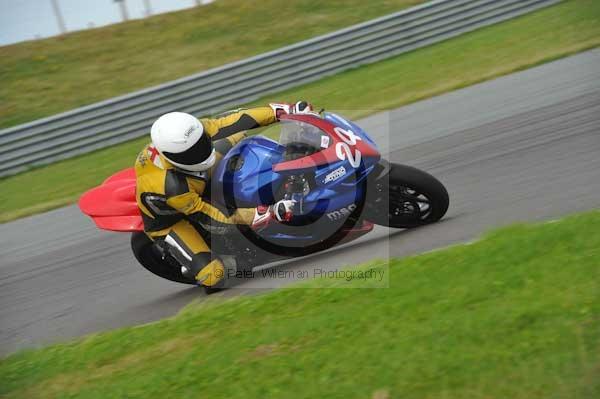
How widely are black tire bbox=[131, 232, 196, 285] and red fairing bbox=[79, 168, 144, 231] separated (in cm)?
27

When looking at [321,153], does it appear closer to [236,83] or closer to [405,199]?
[405,199]

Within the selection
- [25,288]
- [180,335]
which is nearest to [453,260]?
[180,335]

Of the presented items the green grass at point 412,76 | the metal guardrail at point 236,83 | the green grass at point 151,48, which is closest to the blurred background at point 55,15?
the green grass at point 151,48

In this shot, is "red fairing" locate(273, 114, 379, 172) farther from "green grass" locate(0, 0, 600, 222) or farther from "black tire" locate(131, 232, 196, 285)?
"green grass" locate(0, 0, 600, 222)

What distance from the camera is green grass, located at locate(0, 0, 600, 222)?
451 inches

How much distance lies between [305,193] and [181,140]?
98 cm

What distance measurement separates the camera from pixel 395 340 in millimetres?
4199

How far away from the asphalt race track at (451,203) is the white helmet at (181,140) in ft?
3.92

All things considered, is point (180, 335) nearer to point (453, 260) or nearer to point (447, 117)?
point (453, 260)

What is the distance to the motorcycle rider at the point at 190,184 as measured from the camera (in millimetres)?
5805

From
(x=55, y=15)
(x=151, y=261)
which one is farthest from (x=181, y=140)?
(x=55, y=15)

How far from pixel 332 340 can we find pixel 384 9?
1354cm

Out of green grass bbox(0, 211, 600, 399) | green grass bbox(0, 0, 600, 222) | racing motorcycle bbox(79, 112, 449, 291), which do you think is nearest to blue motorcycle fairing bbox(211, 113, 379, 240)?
racing motorcycle bbox(79, 112, 449, 291)

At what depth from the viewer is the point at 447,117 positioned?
998 centimetres
